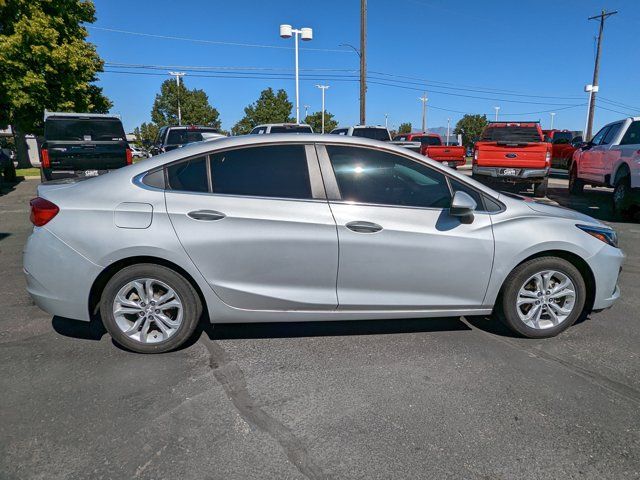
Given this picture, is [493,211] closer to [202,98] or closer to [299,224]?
[299,224]

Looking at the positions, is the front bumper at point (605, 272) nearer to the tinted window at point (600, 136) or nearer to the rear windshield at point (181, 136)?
the tinted window at point (600, 136)

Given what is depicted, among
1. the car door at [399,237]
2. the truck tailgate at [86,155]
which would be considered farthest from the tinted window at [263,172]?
the truck tailgate at [86,155]

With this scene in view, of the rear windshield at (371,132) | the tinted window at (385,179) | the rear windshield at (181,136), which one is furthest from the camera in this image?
the rear windshield at (371,132)

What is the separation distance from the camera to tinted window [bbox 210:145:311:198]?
3.43 m

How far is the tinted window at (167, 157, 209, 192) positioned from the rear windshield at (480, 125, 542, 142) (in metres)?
11.0

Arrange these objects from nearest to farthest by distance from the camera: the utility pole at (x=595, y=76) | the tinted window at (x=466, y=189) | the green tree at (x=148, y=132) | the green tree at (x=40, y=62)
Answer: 1. the tinted window at (x=466, y=189)
2. the green tree at (x=40, y=62)
3. the utility pole at (x=595, y=76)
4. the green tree at (x=148, y=132)

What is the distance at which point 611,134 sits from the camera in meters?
10.5

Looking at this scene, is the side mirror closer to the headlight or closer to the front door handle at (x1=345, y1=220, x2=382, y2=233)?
the front door handle at (x1=345, y1=220, x2=382, y2=233)

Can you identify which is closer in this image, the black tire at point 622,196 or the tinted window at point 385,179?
the tinted window at point 385,179

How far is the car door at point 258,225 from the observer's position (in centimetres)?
331

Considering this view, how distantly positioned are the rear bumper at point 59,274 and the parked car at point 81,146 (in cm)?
876

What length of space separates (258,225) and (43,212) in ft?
5.13

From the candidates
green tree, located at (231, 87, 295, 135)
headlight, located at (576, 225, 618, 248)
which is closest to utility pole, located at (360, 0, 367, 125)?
headlight, located at (576, 225, 618, 248)

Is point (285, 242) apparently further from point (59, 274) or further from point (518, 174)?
point (518, 174)
